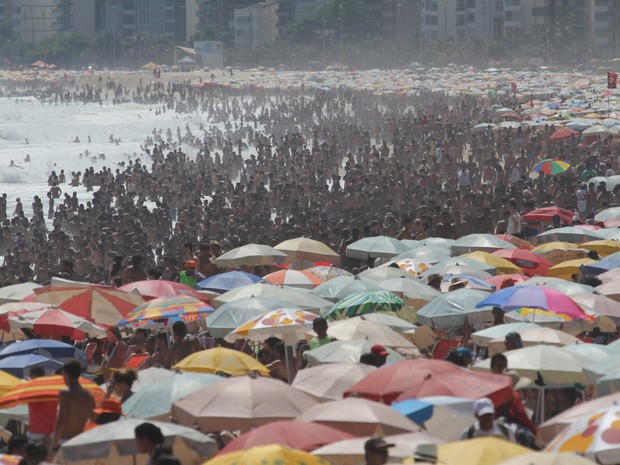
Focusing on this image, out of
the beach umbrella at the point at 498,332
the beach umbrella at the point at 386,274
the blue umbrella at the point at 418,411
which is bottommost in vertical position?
the beach umbrella at the point at 386,274

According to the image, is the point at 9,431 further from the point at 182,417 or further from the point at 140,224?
the point at 140,224

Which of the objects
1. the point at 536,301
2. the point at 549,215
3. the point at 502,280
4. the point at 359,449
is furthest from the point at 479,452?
the point at 549,215

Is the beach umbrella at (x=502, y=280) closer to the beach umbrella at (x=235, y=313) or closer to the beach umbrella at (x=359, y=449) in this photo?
the beach umbrella at (x=235, y=313)

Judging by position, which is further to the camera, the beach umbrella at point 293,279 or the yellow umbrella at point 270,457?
the beach umbrella at point 293,279

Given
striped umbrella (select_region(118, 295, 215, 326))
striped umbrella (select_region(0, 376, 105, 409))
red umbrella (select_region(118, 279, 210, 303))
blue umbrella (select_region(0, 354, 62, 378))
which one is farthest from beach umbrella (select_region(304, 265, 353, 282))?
striped umbrella (select_region(0, 376, 105, 409))

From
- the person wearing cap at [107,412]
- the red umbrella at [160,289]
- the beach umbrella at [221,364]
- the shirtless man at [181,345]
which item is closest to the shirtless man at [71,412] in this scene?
the person wearing cap at [107,412]

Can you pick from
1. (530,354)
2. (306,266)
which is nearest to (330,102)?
(306,266)
